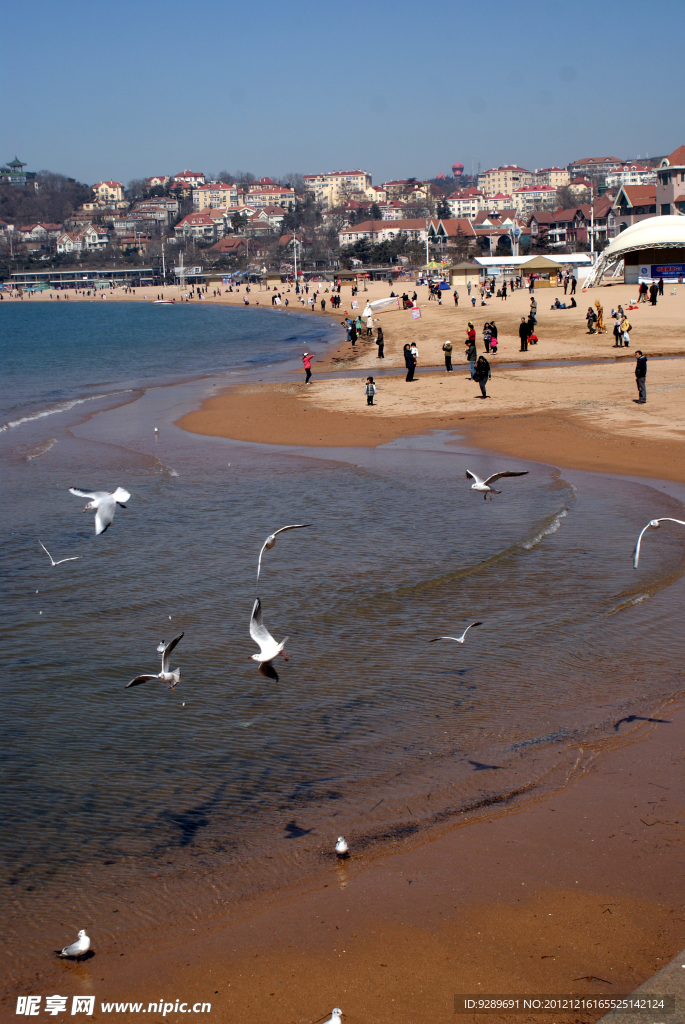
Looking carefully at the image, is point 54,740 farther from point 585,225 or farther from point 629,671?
point 585,225

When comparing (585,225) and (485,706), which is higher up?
(585,225)

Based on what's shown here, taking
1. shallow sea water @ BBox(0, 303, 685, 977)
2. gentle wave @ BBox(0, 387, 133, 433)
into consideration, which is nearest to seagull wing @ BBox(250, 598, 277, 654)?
shallow sea water @ BBox(0, 303, 685, 977)

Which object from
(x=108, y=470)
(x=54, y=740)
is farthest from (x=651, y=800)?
(x=108, y=470)

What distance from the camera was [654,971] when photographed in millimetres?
4570

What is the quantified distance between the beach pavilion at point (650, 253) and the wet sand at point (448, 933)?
56133 millimetres

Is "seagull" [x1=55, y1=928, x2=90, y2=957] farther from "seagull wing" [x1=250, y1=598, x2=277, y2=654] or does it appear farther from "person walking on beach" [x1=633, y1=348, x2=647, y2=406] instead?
"person walking on beach" [x1=633, y1=348, x2=647, y2=406]

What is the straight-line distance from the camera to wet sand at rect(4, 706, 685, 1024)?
15.1 feet

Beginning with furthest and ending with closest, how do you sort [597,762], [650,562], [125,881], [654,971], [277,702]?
[650,562]
[277,702]
[597,762]
[125,881]
[654,971]

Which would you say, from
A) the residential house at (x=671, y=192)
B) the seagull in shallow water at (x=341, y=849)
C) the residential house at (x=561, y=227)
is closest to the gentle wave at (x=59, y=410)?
the seagull in shallow water at (x=341, y=849)

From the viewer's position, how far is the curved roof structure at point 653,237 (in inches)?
2181

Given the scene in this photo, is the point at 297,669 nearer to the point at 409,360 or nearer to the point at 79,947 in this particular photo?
the point at 79,947

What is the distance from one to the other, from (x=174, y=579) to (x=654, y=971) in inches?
321

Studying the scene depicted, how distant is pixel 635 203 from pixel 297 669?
10444 centimetres

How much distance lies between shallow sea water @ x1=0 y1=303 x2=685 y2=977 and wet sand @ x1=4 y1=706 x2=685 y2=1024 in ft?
1.13
